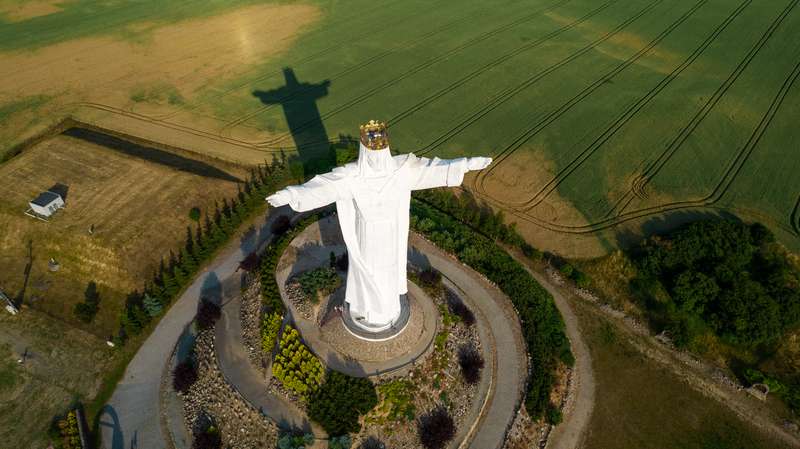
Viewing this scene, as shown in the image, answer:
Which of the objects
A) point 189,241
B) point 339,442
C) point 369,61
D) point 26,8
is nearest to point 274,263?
point 189,241

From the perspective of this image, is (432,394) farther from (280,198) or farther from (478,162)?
(280,198)

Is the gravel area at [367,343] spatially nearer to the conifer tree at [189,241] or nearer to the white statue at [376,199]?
the white statue at [376,199]

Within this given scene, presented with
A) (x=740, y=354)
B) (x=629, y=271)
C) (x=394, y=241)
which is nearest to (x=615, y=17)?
(x=629, y=271)

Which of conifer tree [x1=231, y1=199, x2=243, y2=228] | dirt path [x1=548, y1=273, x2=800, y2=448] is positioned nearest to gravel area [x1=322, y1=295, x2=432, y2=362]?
dirt path [x1=548, y1=273, x2=800, y2=448]

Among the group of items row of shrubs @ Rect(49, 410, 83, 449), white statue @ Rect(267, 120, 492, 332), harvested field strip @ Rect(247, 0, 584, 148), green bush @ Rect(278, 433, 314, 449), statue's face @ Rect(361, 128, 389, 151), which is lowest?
row of shrubs @ Rect(49, 410, 83, 449)

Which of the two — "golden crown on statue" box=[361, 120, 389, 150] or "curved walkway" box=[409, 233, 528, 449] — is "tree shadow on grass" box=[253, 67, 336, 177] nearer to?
"curved walkway" box=[409, 233, 528, 449]

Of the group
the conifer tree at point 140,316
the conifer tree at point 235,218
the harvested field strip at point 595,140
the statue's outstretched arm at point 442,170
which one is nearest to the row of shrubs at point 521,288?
the harvested field strip at point 595,140
